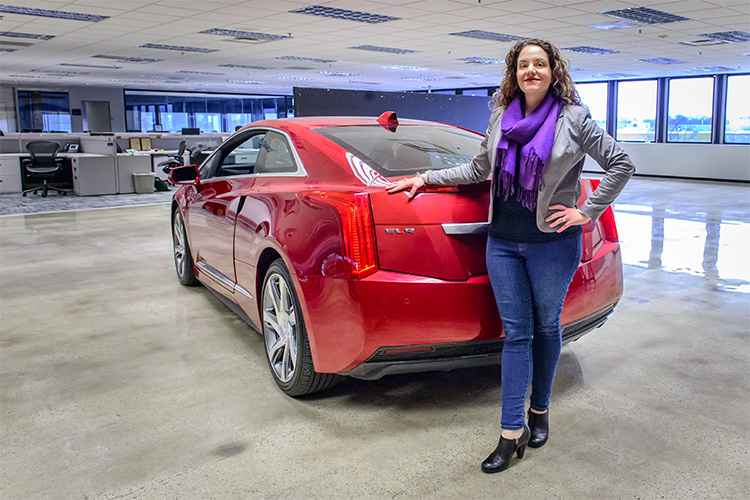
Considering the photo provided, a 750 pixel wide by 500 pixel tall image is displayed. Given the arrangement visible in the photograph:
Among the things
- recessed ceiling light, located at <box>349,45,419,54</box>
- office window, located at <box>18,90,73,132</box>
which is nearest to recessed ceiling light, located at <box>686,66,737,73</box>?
recessed ceiling light, located at <box>349,45,419,54</box>

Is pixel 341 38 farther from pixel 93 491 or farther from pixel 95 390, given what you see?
pixel 93 491

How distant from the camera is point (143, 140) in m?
14.2

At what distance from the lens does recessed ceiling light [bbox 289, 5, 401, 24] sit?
32.2ft

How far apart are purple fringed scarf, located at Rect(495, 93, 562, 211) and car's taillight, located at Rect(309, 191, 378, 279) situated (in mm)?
502

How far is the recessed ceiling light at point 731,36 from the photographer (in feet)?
37.2

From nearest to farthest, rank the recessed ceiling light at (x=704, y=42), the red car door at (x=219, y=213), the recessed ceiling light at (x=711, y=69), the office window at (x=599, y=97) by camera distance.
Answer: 1. the red car door at (x=219, y=213)
2. the recessed ceiling light at (x=704, y=42)
3. the recessed ceiling light at (x=711, y=69)
4. the office window at (x=599, y=97)

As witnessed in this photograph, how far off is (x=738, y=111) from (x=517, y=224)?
64.5 ft

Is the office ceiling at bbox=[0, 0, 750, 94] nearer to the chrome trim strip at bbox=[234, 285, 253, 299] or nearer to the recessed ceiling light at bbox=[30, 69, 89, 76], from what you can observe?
the recessed ceiling light at bbox=[30, 69, 89, 76]

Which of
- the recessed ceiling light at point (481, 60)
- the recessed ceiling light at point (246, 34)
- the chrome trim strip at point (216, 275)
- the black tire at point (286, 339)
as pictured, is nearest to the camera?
the black tire at point (286, 339)

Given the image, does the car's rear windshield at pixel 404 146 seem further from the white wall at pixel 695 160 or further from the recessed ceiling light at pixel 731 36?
the white wall at pixel 695 160

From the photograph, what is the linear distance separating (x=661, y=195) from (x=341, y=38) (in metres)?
7.13

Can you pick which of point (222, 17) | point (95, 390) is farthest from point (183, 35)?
point (95, 390)

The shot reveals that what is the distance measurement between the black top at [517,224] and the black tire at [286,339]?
92 cm

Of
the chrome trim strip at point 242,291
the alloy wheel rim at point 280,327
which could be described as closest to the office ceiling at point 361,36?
the chrome trim strip at point 242,291
